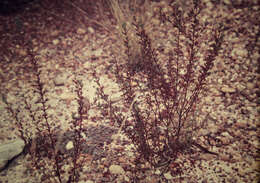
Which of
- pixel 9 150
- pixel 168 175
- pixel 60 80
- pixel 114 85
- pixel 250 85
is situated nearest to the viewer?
pixel 168 175

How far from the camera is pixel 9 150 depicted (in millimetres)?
1700

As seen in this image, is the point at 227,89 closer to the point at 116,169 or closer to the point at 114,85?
the point at 114,85

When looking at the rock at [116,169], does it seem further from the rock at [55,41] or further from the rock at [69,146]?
the rock at [55,41]

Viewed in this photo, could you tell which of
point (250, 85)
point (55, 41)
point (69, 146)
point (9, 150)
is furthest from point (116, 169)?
point (55, 41)

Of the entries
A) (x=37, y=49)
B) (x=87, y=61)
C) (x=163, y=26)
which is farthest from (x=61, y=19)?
(x=163, y=26)

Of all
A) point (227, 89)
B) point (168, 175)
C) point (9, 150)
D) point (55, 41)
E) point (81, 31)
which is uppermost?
point (81, 31)

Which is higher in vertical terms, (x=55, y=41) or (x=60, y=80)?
(x=55, y=41)

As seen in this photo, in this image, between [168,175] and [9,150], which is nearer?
[168,175]

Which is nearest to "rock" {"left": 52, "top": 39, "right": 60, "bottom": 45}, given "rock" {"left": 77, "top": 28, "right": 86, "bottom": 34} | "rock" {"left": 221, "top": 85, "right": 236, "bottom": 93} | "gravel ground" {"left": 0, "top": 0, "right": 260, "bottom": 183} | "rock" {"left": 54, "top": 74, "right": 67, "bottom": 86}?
"gravel ground" {"left": 0, "top": 0, "right": 260, "bottom": 183}

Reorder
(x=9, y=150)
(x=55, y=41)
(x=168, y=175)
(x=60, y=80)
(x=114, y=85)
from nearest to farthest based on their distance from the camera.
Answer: (x=168, y=175)
(x=9, y=150)
(x=114, y=85)
(x=60, y=80)
(x=55, y=41)

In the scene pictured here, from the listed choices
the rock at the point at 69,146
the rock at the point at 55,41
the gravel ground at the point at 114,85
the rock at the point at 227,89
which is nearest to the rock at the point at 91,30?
the gravel ground at the point at 114,85

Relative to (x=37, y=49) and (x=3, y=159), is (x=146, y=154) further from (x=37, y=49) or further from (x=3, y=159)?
(x=37, y=49)

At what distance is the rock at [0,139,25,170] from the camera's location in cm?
164

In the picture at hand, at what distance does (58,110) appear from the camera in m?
2.11
